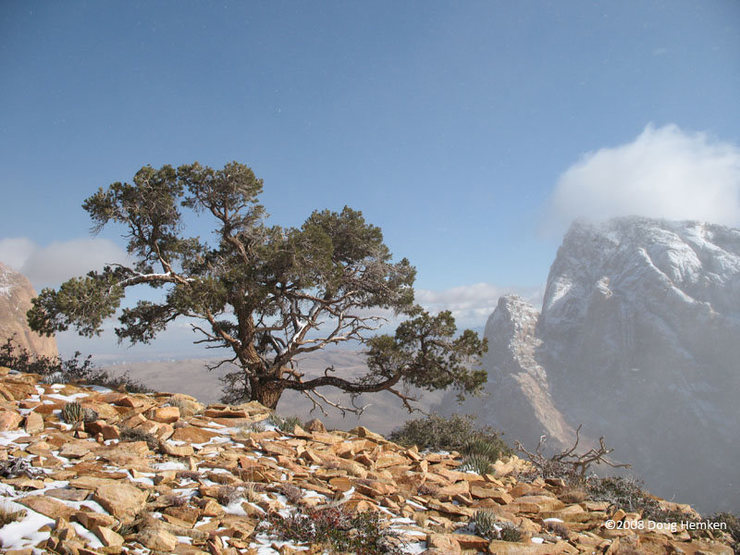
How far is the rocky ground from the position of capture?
5.79 metres

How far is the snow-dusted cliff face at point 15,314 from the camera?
140 feet

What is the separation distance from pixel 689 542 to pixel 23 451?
42.5 ft

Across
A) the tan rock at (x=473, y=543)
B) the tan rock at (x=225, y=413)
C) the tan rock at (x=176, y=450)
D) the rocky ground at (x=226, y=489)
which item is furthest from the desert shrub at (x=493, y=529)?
the tan rock at (x=225, y=413)

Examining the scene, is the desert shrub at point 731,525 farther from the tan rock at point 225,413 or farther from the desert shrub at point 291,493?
the tan rock at point 225,413

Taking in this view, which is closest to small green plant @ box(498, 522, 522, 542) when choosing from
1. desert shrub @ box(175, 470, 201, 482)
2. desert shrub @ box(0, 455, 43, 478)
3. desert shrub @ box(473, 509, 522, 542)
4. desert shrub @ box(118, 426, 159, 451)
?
desert shrub @ box(473, 509, 522, 542)

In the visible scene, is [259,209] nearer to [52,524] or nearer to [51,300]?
[51,300]

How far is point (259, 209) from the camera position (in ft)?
63.1

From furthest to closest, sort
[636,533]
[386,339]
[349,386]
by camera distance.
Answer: [349,386] → [386,339] → [636,533]

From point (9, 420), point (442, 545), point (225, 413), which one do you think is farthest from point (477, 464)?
point (9, 420)

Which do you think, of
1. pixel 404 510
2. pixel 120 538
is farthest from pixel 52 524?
pixel 404 510

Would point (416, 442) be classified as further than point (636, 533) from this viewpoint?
Yes

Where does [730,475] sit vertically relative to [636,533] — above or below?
below

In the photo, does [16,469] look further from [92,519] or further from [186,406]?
[186,406]

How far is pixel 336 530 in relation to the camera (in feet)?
21.0
